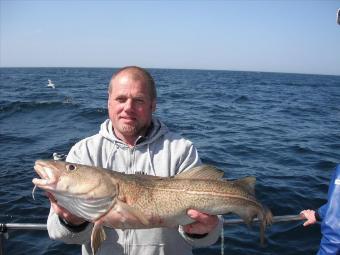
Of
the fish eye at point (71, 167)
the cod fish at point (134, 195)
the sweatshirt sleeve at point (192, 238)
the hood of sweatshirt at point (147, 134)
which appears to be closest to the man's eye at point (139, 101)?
the hood of sweatshirt at point (147, 134)

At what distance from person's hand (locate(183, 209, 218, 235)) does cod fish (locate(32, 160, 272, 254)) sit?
0.06 m

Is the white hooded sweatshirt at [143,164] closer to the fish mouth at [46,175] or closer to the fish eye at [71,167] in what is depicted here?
the fish eye at [71,167]

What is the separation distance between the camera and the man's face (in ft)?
12.5

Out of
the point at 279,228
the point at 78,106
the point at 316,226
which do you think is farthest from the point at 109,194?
the point at 78,106

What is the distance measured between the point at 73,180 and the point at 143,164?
870 mm

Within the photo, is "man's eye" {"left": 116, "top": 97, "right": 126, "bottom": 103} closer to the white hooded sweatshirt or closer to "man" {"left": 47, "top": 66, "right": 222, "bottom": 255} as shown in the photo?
"man" {"left": 47, "top": 66, "right": 222, "bottom": 255}

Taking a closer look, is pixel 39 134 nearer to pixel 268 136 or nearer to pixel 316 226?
pixel 268 136

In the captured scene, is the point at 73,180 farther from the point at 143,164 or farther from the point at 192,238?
the point at 192,238

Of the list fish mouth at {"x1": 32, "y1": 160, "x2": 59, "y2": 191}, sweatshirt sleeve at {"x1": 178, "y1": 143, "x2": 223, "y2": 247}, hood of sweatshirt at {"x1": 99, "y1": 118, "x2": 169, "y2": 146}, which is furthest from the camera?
hood of sweatshirt at {"x1": 99, "y1": 118, "x2": 169, "y2": 146}

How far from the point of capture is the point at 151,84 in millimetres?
3990

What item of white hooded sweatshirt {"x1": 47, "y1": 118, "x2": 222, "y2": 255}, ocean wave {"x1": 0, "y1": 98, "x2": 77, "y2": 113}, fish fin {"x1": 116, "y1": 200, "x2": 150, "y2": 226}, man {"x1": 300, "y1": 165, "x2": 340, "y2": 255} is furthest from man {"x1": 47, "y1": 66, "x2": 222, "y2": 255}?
ocean wave {"x1": 0, "y1": 98, "x2": 77, "y2": 113}

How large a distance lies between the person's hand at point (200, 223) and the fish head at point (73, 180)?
0.77 metres

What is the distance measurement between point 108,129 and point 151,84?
0.68 metres

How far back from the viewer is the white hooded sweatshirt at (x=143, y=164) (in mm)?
3762
